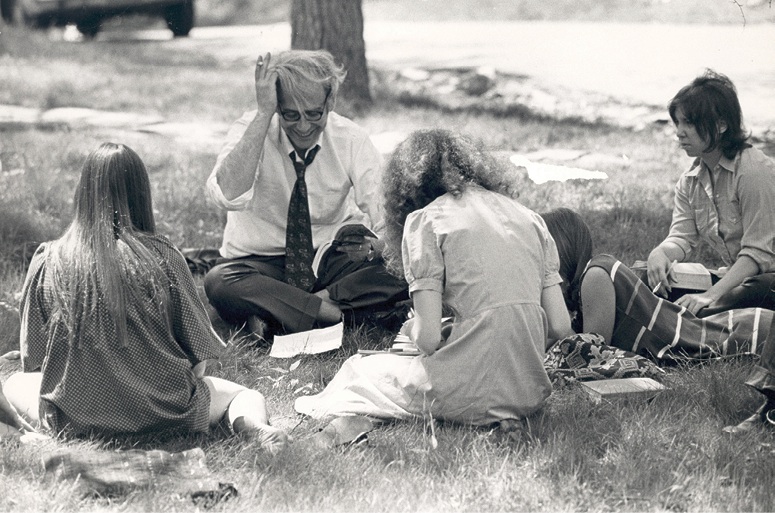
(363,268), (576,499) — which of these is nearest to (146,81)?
(363,268)

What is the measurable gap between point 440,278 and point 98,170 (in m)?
1.13

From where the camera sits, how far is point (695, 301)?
163 inches

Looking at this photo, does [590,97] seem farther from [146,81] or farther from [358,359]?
[358,359]

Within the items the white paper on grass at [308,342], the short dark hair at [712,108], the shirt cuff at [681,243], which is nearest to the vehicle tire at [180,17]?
the white paper on grass at [308,342]

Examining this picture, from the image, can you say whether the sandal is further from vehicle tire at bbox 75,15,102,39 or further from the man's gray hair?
vehicle tire at bbox 75,15,102,39

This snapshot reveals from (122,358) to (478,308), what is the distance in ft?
3.77

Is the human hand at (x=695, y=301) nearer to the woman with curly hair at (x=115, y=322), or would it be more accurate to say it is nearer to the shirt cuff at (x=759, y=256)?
the shirt cuff at (x=759, y=256)

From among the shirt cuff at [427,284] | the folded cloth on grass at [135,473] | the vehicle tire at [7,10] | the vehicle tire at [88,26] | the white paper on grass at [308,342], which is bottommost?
the white paper on grass at [308,342]

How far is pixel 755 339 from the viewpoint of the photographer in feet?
12.7

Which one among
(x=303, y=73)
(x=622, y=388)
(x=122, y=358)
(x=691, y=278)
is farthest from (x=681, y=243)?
(x=122, y=358)

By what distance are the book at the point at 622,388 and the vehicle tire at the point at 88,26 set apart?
10.2 m

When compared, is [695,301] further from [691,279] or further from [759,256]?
[759,256]

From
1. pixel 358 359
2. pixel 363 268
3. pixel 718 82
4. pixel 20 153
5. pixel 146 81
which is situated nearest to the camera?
pixel 358 359

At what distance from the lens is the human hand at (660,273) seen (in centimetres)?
430
